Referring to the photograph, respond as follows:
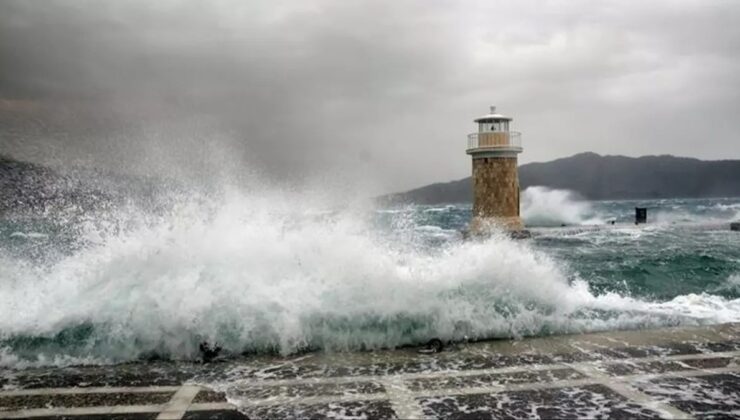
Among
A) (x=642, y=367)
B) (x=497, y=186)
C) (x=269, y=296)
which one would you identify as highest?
(x=497, y=186)

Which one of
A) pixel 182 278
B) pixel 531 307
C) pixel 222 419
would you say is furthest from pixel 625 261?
pixel 222 419

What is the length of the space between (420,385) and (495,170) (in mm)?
17603

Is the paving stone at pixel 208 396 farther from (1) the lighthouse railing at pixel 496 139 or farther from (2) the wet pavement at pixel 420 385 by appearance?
(1) the lighthouse railing at pixel 496 139

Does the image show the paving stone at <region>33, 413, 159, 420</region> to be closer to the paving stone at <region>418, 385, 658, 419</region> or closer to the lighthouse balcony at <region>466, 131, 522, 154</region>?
the paving stone at <region>418, 385, 658, 419</region>

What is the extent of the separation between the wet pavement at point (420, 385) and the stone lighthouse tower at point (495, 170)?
15602 mm

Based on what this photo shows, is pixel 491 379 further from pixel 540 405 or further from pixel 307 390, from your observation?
pixel 307 390

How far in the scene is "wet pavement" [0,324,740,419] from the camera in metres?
3.48

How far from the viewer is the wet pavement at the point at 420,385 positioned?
3.48 meters

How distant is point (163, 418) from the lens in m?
3.37

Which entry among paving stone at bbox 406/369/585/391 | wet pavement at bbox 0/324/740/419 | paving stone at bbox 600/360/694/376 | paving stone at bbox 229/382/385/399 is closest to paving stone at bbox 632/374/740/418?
wet pavement at bbox 0/324/740/419

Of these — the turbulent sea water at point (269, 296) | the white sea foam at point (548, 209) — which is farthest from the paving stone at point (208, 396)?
the white sea foam at point (548, 209)

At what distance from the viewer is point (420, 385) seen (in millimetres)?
4016

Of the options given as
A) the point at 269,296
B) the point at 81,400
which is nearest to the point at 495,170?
the point at 269,296

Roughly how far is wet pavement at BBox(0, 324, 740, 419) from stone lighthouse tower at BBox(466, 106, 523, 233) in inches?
614
